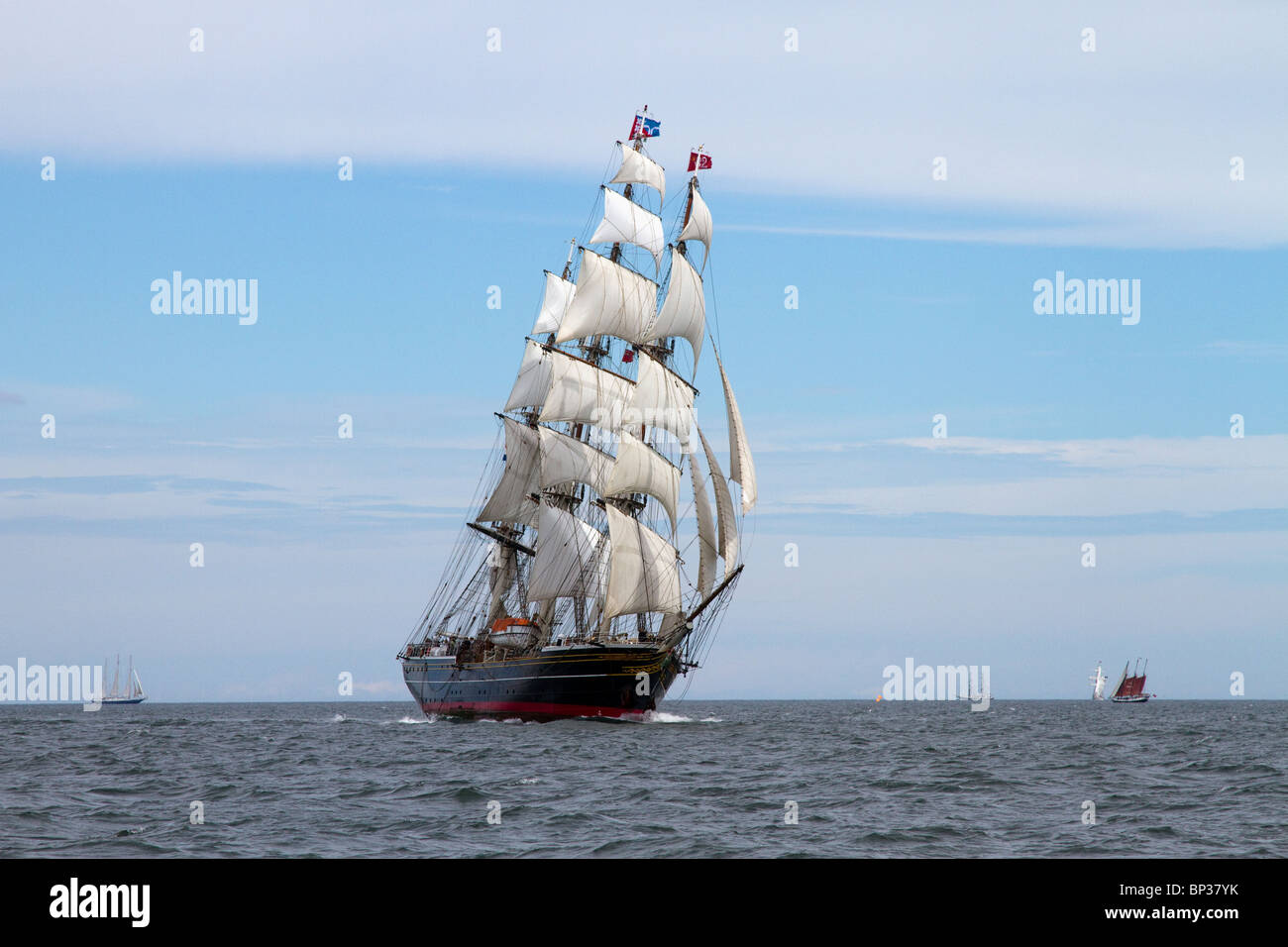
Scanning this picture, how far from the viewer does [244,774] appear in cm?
4384

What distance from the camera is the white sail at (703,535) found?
85.1 meters

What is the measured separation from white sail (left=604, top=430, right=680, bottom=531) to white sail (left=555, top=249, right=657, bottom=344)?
8.02m

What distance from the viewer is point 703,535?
279 ft

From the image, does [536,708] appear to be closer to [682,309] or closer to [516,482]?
[516,482]

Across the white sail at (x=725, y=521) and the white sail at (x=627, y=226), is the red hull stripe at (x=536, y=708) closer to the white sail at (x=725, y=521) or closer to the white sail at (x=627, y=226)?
the white sail at (x=725, y=521)

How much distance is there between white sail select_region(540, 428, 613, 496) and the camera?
292 ft

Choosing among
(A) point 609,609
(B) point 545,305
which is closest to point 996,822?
(A) point 609,609

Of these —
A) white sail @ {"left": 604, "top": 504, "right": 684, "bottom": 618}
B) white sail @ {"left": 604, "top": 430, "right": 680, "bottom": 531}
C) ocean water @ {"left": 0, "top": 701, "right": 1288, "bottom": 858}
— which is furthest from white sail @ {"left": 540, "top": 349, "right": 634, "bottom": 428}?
ocean water @ {"left": 0, "top": 701, "right": 1288, "bottom": 858}

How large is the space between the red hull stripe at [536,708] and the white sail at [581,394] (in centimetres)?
1894

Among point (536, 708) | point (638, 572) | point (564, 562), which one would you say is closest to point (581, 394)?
point (564, 562)

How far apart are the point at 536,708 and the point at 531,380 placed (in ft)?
82.3

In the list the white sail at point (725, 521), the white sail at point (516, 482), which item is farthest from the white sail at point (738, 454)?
the white sail at point (516, 482)
